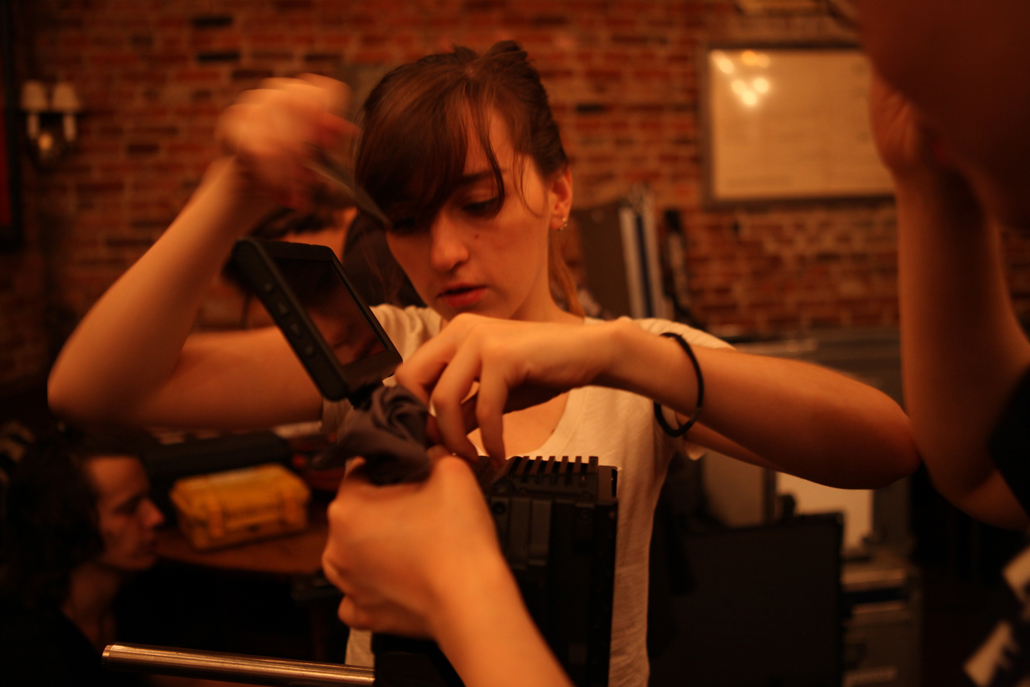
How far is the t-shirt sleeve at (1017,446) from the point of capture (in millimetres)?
516

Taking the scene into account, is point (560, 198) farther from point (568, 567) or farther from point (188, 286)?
point (568, 567)

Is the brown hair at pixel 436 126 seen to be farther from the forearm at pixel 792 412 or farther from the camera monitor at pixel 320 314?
the forearm at pixel 792 412

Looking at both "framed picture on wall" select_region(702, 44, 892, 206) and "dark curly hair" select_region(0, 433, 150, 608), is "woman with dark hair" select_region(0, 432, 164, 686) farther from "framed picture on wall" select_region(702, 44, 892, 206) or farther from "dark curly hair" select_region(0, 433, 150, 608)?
"framed picture on wall" select_region(702, 44, 892, 206)

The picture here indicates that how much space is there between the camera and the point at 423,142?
78 cm

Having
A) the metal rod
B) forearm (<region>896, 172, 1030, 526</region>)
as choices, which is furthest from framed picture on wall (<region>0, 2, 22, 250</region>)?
forearm (<region>896, 172, 1030, 526</region>)

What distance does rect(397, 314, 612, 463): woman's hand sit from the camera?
540mm

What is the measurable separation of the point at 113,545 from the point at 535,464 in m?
1.63

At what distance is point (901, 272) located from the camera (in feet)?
2.09

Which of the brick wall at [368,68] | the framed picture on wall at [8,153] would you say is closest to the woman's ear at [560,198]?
the brick wall at [368,68]

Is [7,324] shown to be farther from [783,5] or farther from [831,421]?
[783,5]

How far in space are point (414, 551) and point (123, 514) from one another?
5.38 ft

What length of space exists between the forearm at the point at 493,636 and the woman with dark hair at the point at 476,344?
0.44ft

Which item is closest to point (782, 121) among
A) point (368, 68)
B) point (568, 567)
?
point (368, 68)

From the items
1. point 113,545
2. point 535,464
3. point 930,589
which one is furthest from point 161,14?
point 930,589
